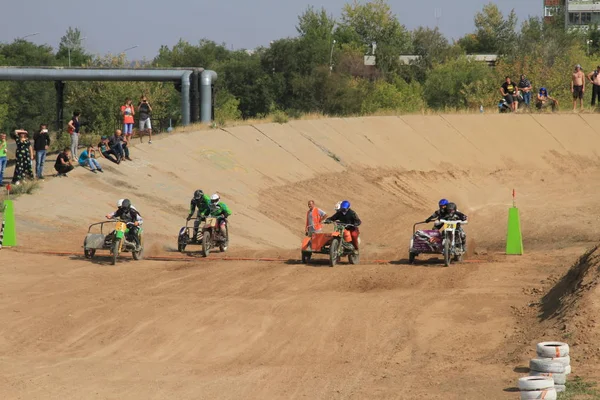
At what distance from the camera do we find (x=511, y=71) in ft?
232

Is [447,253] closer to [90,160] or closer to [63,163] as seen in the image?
[63,163]

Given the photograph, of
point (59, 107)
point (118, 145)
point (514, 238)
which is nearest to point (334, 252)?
point (514, 238)

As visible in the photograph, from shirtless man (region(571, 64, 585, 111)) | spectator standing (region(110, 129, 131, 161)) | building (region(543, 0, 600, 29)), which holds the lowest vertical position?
spectator standing (region(110, 129, 131, 161))

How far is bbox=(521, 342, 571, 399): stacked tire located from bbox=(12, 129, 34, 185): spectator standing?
834 inches

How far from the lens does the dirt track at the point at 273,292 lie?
1446cm

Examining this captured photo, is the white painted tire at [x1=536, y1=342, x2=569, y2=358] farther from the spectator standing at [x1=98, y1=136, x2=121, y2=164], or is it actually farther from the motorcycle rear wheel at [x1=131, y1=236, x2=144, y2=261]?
the spectator standing at [x1=98, y1=136, x2=121, y2=164]

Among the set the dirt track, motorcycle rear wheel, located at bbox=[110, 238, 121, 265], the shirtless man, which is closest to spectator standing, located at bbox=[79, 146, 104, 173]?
the dirt track

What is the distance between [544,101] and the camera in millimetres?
→ 50594

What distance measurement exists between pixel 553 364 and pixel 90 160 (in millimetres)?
22990

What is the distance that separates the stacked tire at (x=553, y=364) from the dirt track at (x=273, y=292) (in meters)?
0.53

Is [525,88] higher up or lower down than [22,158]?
higher up

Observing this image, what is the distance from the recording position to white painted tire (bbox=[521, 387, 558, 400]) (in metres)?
11.8

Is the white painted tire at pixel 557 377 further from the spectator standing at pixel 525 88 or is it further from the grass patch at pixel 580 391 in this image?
the spectator standing at pixel 525 88

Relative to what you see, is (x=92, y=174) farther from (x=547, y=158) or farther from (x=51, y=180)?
(x=547, y=158)
